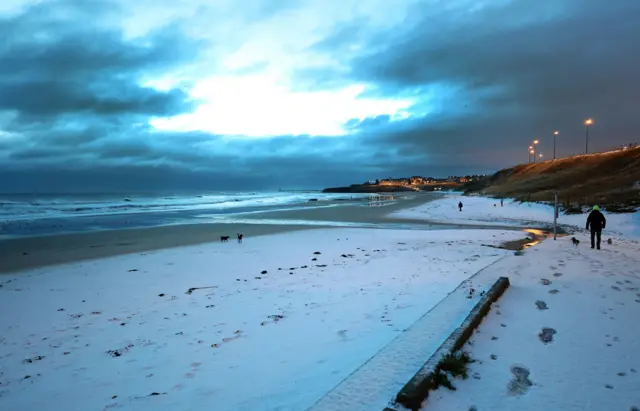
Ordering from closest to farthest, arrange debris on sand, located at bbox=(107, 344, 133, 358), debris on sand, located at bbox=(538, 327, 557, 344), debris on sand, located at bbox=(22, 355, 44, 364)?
debris on sand, located at bbox=(538, 327, 557, 344) < debris on sand, located at bbox=(22, 355, 44, 364) < debris on sand, located at bbox=(107, 344, 133, 358)

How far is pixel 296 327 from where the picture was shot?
6.77m

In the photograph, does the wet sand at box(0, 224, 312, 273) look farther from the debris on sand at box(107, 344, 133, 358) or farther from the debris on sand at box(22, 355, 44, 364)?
the debris on sand at box(107, 344, 133, 358)

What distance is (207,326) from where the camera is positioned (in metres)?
6.98

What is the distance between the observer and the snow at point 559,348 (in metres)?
4.11

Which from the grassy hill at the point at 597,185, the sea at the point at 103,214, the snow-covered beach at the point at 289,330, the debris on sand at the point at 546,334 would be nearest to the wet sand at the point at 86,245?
the snow-covered beach at the point at 289,330

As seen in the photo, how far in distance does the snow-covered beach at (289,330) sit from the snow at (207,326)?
0.10ft

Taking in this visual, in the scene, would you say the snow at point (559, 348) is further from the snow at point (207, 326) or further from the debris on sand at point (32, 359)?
the debris on sand at point (32, 359)

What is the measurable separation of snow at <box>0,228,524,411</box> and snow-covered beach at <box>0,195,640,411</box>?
0.03 m

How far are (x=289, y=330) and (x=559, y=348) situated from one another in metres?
4.21

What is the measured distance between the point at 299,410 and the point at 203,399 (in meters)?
1.26

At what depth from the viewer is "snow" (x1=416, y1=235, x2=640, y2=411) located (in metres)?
4.11

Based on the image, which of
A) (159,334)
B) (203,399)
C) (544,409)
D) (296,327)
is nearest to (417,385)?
(544,409)

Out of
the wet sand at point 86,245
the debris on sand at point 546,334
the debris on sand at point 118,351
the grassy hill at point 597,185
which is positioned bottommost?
the debris on sand at point 118,351

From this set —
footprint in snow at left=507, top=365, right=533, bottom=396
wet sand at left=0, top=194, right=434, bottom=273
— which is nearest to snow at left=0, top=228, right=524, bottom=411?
footprint in snow at left=507, top=365, right=533, bottom=396
